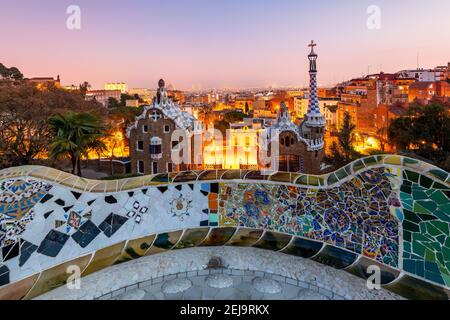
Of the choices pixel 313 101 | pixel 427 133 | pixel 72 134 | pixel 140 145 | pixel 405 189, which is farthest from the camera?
pixel 427 133

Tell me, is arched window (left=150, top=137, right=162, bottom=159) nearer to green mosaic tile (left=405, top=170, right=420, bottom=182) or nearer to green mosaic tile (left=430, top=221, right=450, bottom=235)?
green mosaic tile (left=405, top=170, right=420, bottom=182)

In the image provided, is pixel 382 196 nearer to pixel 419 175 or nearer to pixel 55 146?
pixel 419 175

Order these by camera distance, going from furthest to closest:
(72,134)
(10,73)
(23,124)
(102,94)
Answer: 1. (102,94)
2. (10,73)
3. (23,124)
4. (72,134)

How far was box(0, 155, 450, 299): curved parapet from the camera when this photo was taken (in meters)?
3.18

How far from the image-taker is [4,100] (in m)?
14.4

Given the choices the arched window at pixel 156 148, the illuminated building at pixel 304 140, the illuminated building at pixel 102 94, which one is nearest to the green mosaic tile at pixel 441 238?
the illuminated building at pixel 304 140

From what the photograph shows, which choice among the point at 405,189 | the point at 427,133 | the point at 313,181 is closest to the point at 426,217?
the point at 405,189

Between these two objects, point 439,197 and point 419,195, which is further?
point 419,195

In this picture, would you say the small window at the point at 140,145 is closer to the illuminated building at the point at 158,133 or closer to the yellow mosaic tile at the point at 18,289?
the illuminated building at the point at 158,133

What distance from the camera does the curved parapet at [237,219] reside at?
3182 millimetres

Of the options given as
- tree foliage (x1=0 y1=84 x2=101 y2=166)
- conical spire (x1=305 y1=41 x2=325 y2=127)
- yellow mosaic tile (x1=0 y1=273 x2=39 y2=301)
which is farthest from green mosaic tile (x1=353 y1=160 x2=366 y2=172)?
tree foliage (x1=0 y1=84 x2=101 y2=166)

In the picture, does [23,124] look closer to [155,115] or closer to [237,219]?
[155,115]

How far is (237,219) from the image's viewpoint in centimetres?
427
